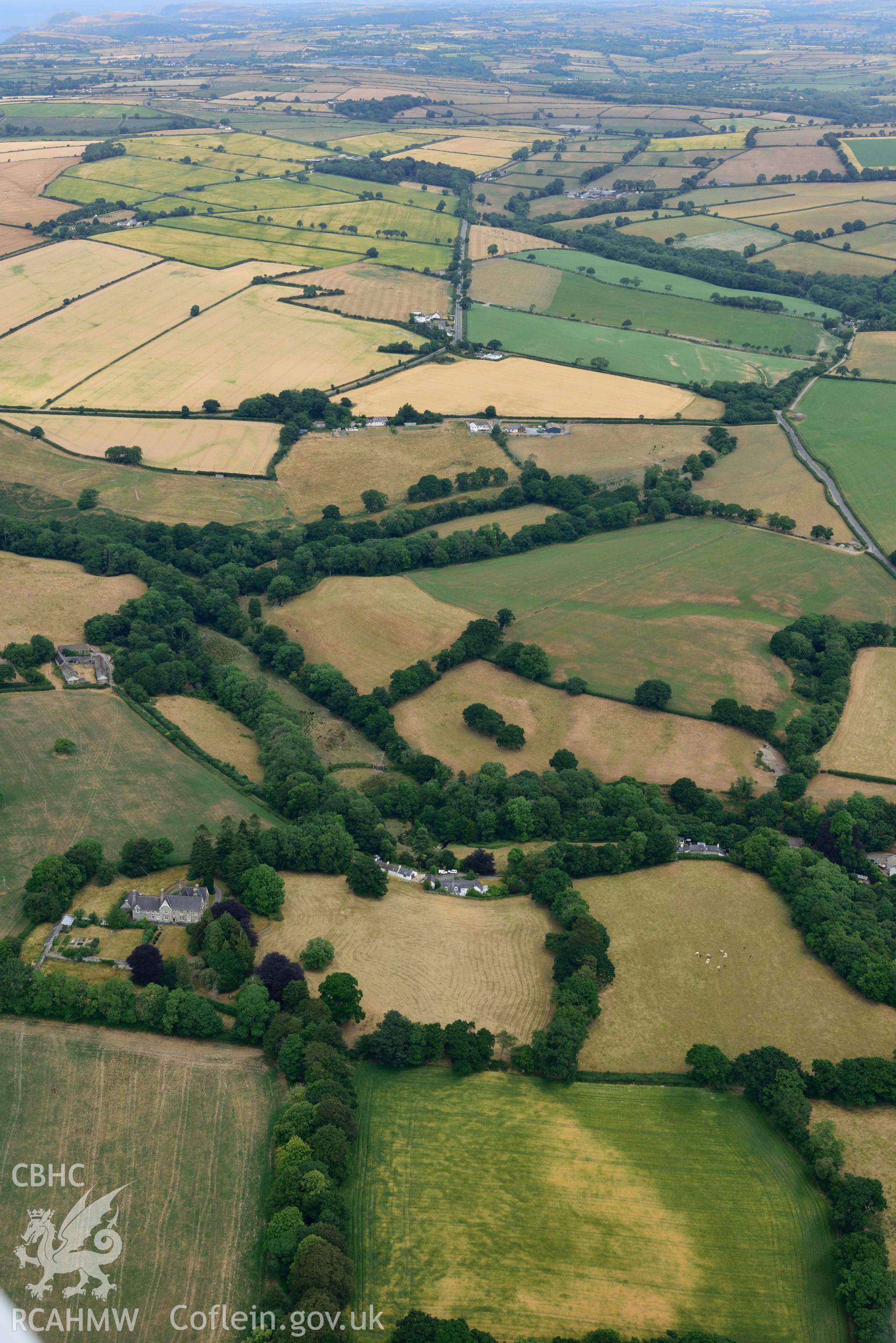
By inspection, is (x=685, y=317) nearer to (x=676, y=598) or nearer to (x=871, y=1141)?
(x=676, y=598)

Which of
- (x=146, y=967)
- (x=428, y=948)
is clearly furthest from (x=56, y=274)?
(x=428, y=948)

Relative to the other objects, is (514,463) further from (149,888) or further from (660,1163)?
(660,1163)

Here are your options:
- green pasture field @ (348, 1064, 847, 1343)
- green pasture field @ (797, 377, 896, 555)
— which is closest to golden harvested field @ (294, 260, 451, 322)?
green pasture field @ (797, 377, 896, 555)

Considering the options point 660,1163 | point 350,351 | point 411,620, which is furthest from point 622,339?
point 660,1163

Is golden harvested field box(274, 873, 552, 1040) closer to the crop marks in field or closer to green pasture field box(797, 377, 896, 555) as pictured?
the crop marks in field

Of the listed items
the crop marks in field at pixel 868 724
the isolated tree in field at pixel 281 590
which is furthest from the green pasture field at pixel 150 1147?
the isolated tree in field at pixel 281 590

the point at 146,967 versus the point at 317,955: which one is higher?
the point at 146,967

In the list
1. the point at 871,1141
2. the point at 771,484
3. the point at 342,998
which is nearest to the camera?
the point at 871,1141
